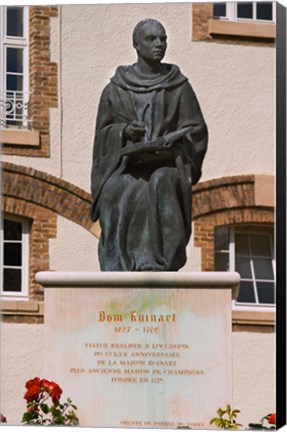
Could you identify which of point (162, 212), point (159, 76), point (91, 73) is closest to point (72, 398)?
point (162, 212)

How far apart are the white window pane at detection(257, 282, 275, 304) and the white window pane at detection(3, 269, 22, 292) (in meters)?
2.44

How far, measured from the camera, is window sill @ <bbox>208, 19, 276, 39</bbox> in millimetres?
19281

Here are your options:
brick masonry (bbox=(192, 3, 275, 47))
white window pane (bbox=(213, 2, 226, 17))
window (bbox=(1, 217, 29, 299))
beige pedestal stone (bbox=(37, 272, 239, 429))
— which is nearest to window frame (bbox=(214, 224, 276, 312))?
brick masonry (bbox=(192, 3, 275, 47))

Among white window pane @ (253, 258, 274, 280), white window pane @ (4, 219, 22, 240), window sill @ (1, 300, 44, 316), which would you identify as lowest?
window sill @ (1, 300, 44, 316)

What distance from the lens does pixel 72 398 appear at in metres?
14.8

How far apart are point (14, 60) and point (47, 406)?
5.18m

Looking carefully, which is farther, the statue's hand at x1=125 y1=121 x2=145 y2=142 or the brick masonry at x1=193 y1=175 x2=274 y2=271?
the brick masonry at x1=193 y1=175 x2=274 y2=271

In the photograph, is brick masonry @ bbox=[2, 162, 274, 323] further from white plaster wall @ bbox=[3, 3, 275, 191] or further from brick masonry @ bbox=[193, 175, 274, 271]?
white plaster wall @ bbox=[3, 3, 275, 191]

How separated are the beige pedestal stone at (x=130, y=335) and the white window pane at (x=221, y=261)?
4.36 m

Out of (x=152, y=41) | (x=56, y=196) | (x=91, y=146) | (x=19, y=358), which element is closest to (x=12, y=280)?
(x=19, y=358)

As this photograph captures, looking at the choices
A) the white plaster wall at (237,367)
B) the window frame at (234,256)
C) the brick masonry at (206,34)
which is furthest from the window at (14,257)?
the brick masonry at (206,34)

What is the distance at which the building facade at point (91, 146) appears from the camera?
62.0ft

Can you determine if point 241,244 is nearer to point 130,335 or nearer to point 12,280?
point 12,280

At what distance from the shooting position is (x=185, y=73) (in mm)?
19281
